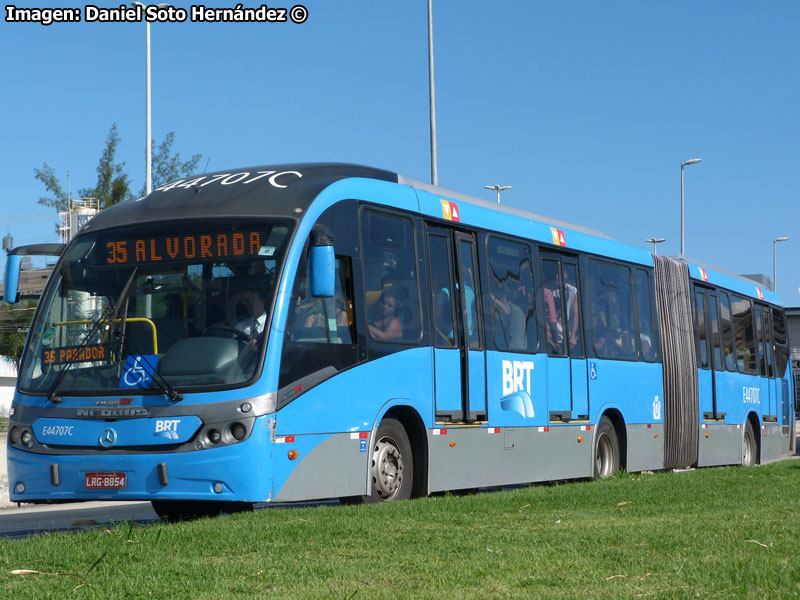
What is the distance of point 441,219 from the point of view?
524 inches

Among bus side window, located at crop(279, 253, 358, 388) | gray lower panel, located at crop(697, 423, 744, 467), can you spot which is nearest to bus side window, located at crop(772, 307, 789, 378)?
gray lower panel, located at crop(697, 423, 744, 467)

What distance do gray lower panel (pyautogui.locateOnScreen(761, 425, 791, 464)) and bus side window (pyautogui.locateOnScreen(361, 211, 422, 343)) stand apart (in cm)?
1399

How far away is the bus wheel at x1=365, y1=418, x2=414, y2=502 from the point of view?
1174 cm

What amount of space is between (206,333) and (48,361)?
1.68 metres

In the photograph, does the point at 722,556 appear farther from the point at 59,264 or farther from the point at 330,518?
the point at 59,264

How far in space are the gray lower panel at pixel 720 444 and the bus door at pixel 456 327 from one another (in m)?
8.38

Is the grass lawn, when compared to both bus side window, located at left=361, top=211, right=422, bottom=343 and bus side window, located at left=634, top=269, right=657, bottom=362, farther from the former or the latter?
bus side window, located at left=634, top=269, right=657, bottom=362

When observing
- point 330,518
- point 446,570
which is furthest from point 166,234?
point 446,570

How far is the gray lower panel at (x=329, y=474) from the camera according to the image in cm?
1048

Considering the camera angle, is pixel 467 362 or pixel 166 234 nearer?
pixel 166 234

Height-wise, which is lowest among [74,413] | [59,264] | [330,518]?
[330,518]

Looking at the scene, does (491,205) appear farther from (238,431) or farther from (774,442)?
(774,442)

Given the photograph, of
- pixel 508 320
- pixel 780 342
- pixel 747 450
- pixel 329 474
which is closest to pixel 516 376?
pixel 508 320

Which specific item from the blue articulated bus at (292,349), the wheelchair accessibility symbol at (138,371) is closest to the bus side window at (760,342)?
the blue articulated bus at (292,349)
